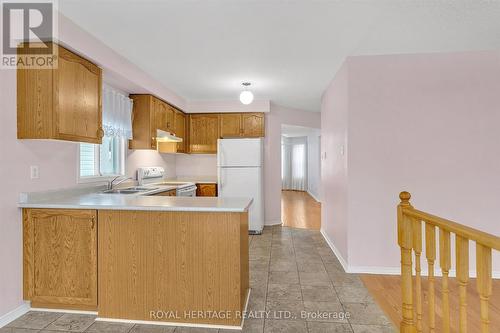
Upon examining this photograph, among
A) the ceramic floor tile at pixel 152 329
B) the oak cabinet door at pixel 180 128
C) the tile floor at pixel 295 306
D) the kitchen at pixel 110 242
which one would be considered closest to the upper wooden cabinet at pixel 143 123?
the oak cabinet door at pixel 180 128

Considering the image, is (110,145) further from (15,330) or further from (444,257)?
(444,257)

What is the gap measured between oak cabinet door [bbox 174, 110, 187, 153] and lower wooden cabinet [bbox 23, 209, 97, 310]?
9.30 feet

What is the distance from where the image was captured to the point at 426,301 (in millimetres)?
2607

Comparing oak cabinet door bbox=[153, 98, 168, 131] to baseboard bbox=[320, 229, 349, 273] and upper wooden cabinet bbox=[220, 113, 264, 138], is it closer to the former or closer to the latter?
upper wooden cabinet bbox=[220, 113, 264, 138]

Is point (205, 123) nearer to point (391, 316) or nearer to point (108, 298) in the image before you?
point (108, 298)

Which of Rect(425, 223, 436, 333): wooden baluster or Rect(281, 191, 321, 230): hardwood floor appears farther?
Rect(281, 191, 321, 230): hardwood floor

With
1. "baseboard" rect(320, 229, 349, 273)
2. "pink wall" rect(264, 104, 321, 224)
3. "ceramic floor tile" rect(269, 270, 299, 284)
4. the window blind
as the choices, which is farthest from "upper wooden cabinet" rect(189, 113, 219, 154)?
"ceramic floor tile" rect(269, 270, 299, 284)

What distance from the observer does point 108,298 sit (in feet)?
7.56

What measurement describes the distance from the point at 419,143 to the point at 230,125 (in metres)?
3.28

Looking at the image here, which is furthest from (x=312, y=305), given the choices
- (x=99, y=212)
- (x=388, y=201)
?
(x=99, y=212)

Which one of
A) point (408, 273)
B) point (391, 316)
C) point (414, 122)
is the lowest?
point (391, 316)

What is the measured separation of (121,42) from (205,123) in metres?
2.79

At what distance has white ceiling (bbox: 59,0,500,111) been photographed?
7.38ft

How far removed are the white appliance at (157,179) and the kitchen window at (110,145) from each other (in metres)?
0.37
